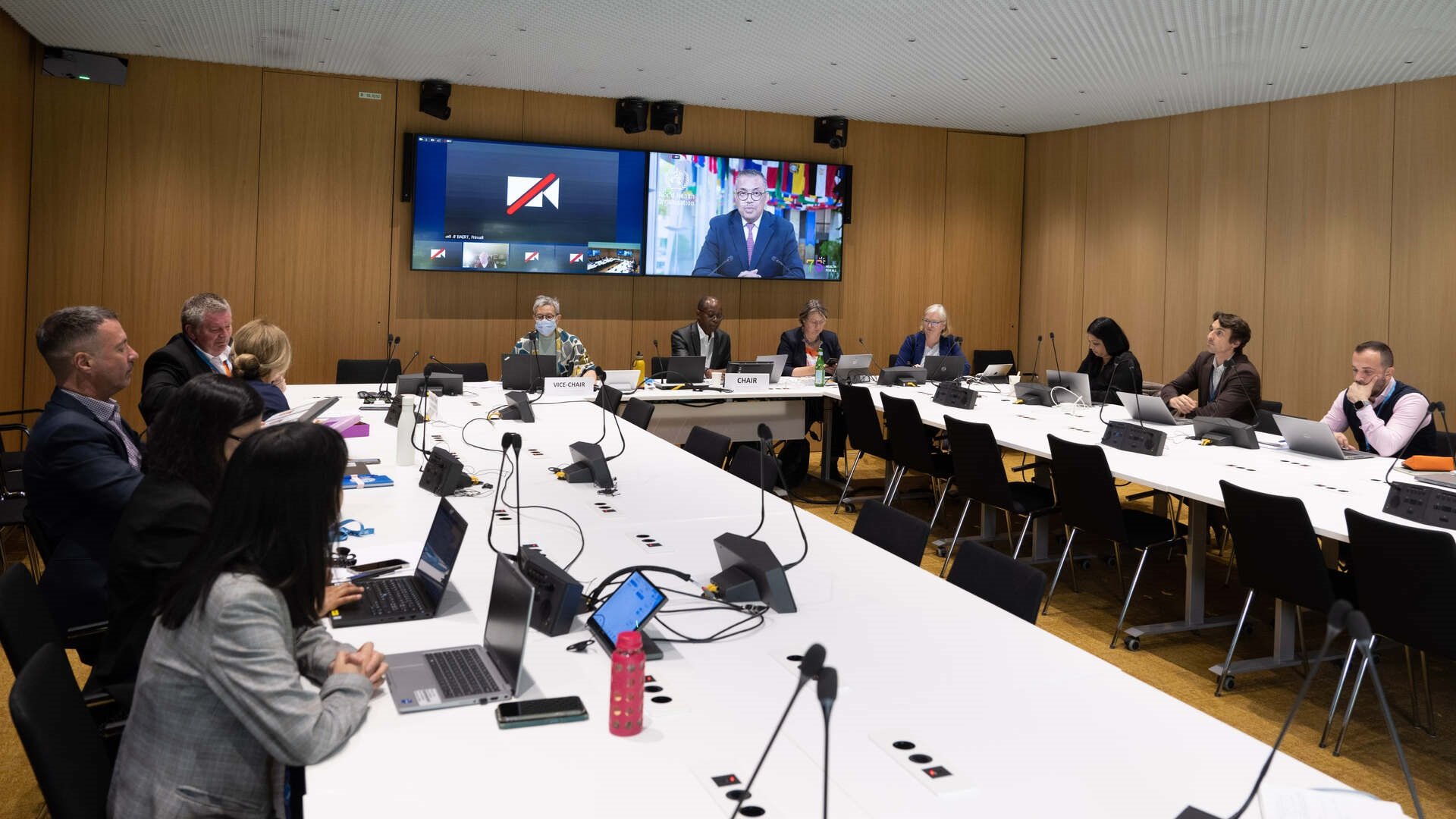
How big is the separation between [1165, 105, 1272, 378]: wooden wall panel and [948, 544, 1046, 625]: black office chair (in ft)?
22.1

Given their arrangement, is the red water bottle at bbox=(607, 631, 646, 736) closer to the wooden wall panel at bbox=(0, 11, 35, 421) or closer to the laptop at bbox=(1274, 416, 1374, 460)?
the laptop at bbox=(1274, 416, 1374, 460)

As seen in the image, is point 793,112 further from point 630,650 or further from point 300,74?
A: point 630,650

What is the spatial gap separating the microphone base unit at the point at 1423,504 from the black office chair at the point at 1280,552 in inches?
12.7

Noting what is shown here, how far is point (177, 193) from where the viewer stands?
821cm

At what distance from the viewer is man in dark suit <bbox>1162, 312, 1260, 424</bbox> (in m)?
6.37

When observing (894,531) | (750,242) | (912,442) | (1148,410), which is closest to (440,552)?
(894,531)

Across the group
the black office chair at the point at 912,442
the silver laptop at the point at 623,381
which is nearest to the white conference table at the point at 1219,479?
the black office chair at the point at 912,442

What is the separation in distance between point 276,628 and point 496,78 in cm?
746

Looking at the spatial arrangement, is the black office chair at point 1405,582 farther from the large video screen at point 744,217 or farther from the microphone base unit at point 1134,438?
the large video screen at point 744,217

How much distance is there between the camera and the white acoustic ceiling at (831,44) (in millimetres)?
6184

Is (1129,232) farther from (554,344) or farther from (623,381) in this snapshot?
(554,344)

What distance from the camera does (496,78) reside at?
28.2ft

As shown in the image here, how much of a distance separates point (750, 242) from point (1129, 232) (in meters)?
3.42

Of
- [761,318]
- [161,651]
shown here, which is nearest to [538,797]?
[161,651]
